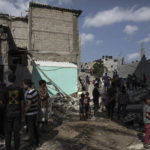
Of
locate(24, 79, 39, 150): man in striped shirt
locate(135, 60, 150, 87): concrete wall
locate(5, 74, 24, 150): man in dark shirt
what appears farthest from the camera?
locate(135, 60, 150, 87): concrete wall

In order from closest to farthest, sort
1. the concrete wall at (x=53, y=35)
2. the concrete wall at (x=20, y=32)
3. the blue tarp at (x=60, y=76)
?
1. the blue tarp at (x=60, y=76)
2. the concrete wall at (x=53, y=35)
3. the concrete wall at (x=20, y=32)

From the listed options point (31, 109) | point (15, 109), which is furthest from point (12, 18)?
point (15, 109)

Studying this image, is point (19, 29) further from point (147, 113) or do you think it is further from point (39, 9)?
point (147, 113)

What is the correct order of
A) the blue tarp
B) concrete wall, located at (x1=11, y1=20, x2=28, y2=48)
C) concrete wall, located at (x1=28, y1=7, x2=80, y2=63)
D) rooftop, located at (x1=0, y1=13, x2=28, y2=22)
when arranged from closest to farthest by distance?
the blue tarp, rooftop, located at (x1=0, y1=13, x2=28, y2=22), concrete wall, located at (x1=28, y1=7, x2=80, y2=63), concrete wall, located at (x1=11, y1=20, x2=28, y2=48)

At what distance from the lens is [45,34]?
16578 mm

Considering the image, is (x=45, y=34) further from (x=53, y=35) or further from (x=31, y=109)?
(x=31, y=109)

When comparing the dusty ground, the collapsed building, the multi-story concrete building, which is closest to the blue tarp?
→ the collapsed building

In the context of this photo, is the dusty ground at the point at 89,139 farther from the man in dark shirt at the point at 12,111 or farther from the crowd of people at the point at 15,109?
the man in dark shirt at the point at 12,111

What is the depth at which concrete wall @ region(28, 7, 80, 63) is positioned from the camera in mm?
16203

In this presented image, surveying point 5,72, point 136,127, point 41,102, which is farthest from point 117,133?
point 5,72

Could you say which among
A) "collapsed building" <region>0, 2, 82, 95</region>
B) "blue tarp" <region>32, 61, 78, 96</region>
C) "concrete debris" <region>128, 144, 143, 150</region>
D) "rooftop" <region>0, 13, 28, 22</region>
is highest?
"rooftop" <region>0, 13, 28, 22</region>

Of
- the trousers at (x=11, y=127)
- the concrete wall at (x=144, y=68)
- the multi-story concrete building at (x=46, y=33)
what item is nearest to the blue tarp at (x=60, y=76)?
the multi-story concrete building at (x=46, y=33)

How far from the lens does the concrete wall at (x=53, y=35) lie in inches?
638

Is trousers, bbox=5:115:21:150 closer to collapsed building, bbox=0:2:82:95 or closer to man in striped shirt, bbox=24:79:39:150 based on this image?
man in striped shirt, bbox=24:79:39:150
